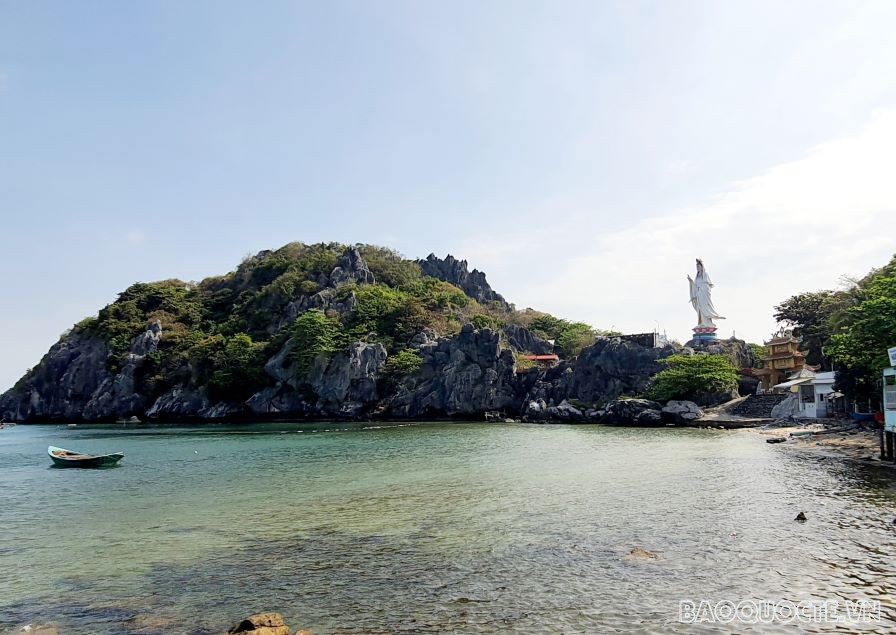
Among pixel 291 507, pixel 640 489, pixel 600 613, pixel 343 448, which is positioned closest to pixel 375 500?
pixel 291 507

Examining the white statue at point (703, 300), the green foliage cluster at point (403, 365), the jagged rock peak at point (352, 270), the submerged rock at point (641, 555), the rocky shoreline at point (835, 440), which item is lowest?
the submerged rock at point (641, 555)

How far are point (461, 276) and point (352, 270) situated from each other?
2872 centimetres

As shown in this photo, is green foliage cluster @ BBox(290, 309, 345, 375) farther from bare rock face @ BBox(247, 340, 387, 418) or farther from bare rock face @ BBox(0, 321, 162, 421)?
bare rock face @ BBox(0, 321, 162, 421)

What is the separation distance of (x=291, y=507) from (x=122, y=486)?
34.9 ft

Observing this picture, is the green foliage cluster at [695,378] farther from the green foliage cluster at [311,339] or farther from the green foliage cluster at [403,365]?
the green foliage cluster at [311,339]

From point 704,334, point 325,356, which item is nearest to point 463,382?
point 325,356

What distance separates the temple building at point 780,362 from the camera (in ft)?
195

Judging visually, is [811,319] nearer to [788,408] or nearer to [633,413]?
[788,408]

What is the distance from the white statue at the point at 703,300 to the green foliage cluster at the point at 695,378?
57.1ft

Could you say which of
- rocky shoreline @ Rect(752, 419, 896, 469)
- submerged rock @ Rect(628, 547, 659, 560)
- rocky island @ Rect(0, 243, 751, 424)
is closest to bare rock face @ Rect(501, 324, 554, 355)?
rocky island @ Rect(0, 243, 751, 424)

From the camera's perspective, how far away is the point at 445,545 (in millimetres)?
13266

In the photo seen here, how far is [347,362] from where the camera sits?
249 feet


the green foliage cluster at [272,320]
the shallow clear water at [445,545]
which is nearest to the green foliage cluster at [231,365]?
the green foliage cluster at [272,320]

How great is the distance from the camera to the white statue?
3024 inches
